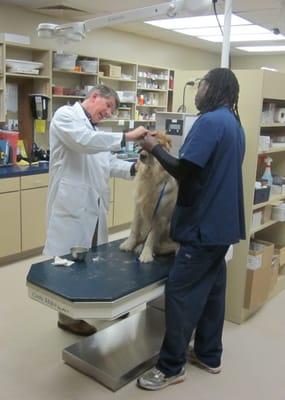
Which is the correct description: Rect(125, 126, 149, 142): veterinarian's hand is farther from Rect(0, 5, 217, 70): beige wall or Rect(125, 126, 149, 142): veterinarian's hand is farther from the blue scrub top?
Rect(0, 5, 217, 70): beige wall

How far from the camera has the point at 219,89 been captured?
206 cm

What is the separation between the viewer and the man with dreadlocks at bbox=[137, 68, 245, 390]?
197 centimetres

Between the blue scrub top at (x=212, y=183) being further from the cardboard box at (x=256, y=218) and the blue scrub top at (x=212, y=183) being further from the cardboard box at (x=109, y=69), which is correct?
the cardboard box at (x=109, y=69)

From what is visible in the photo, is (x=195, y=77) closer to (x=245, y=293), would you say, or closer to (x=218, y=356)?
(x=245, y=293)

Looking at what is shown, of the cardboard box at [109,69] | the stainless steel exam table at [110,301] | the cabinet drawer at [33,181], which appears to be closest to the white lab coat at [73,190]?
the stainless steel exam table at [110,301]

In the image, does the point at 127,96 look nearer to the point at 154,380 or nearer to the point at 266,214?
the point at 266,214

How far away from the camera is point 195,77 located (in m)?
3.10

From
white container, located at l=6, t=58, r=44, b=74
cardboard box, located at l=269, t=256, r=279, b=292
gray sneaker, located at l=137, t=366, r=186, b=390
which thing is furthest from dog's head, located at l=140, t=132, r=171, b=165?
white container, located at l=6, t=58, r=44, b=74

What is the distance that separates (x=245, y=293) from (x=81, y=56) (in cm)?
348

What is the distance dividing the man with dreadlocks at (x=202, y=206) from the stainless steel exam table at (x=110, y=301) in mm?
143

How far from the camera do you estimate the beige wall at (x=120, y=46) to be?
4.53 metres

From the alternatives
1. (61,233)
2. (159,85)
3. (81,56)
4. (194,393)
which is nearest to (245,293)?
(194,393)

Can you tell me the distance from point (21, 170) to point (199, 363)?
245 cm

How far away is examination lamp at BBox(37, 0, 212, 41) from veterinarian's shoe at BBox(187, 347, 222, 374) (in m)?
1.99
